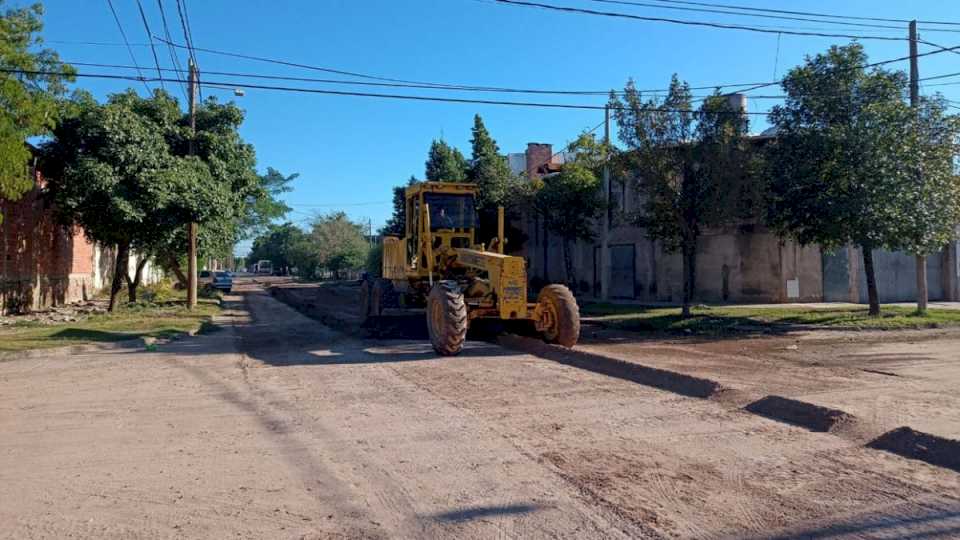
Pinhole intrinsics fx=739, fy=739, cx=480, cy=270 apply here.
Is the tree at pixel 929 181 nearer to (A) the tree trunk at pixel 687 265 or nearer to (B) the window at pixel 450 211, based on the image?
(A) the tree trunk at pixel 687 265

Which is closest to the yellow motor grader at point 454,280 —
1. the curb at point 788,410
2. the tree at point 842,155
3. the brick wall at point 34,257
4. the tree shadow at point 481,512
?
the curb at point 788,410

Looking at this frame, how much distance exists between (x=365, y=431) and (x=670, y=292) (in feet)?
79.0

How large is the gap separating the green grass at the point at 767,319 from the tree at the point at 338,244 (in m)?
53.9

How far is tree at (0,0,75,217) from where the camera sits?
16.2m

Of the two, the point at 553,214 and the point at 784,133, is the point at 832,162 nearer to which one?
the point at 784,133

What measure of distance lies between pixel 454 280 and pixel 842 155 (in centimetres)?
1086

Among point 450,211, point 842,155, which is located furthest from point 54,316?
point 842,155

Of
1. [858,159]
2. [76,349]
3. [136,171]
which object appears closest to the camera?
[76,349]

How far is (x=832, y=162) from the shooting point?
63.4 feet

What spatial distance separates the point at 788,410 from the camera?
332 inches

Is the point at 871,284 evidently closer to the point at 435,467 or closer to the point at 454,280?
the point at 454,280

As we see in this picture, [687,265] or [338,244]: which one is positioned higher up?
[338,244]

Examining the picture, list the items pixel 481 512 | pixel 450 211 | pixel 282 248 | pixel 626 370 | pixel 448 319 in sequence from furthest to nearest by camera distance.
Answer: pixel 282 248 → pixel 450 211 → pixel 448 319 → pixel 626 370 → pixel 481 512

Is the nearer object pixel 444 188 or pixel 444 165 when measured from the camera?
pixel 444 188
